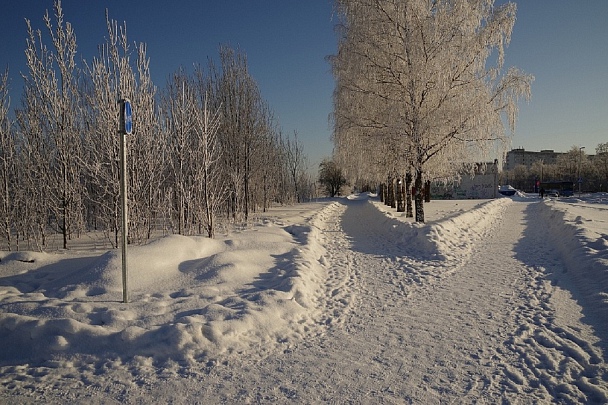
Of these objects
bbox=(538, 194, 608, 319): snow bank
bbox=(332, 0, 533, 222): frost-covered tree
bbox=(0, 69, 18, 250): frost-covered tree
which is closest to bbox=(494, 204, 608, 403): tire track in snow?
bbox=(538, 194, 608, 319): snow bank

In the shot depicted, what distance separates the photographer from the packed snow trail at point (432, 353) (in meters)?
2.84

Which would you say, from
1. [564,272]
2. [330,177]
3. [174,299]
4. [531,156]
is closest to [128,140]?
[174,299]

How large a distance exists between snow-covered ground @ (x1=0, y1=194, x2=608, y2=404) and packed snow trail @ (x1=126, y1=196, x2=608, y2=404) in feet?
0.06

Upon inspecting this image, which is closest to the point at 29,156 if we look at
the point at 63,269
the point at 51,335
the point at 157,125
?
the point at 157,125

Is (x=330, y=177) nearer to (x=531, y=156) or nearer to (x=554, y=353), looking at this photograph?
(x=554, y=353)

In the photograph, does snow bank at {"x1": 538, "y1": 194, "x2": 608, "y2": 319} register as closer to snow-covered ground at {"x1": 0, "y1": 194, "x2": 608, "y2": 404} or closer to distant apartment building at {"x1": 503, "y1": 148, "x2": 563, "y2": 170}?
snow-covered ground at {"x1": 0, "y1": 194, "x2": 608, "y2": 404}

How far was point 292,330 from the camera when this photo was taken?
418 cm

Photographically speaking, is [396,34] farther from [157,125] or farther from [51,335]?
[51,335]

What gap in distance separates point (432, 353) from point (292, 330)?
1653mm

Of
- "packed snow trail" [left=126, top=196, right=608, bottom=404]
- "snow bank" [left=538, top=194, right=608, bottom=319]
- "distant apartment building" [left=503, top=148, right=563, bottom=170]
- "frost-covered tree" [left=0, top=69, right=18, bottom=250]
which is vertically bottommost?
"packed snow trail" [left=126, top=196, right=608, bottom=404]

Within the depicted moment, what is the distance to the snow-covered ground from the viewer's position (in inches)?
115

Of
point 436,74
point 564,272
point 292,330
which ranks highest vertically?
point 436,74

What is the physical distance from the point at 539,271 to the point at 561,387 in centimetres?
447

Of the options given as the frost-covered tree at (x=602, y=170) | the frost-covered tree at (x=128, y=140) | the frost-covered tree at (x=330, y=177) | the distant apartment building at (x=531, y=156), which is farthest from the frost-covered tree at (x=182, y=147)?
the distant apartment building at (x=531, y=156)
